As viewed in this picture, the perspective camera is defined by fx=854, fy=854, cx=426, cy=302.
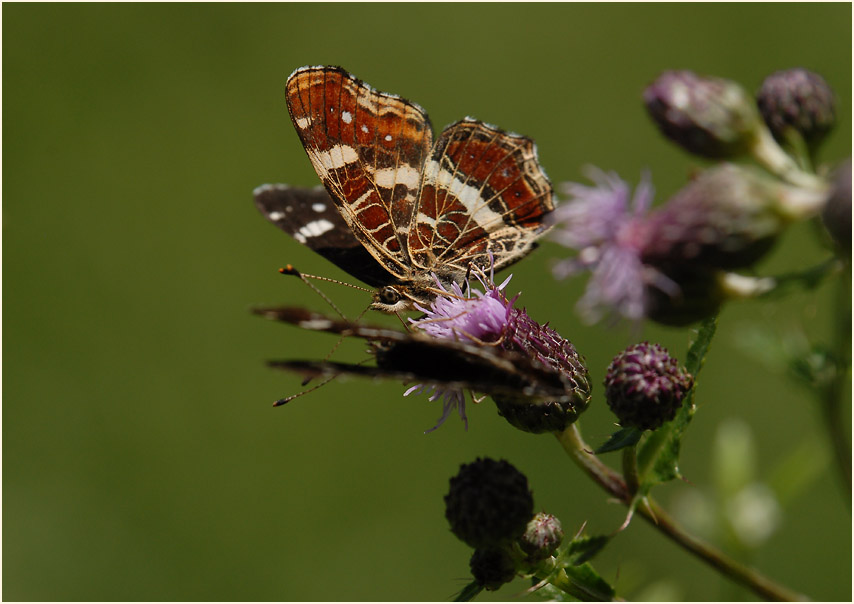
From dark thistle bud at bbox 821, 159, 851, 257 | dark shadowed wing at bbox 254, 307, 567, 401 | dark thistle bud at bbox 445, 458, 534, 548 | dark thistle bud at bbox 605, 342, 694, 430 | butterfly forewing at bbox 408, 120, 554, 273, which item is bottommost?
dark thistle bud at bbox 445, 458, 534, 548

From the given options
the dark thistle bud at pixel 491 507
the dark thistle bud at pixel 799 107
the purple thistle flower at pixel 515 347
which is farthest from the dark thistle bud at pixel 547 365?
the dark thistle bud at pixel 799 107

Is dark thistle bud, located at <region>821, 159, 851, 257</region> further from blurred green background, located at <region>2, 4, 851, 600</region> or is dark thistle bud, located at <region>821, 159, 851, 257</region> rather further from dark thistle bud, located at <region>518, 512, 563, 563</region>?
blurred green background, located at <region>2, 4, 851, 600</region>

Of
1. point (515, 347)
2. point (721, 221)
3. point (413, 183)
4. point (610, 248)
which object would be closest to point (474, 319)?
point (515, 347)

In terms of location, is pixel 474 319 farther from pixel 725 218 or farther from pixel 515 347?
Answer: pixel 725 218

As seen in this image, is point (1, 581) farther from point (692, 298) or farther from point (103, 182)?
point (692, 298)

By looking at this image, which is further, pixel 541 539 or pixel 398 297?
pixel 398 297

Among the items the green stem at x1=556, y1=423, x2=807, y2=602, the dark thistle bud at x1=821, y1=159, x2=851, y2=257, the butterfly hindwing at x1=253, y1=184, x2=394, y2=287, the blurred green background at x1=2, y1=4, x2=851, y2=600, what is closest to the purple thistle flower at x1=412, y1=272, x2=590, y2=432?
the green stem at x1=556, y1=423, x2=807, y2=602
